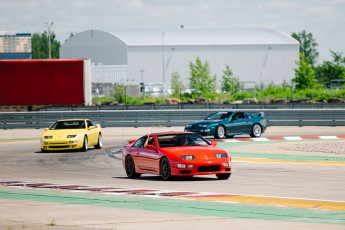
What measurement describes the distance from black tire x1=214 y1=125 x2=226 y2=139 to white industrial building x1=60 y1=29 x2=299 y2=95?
74.2 metres

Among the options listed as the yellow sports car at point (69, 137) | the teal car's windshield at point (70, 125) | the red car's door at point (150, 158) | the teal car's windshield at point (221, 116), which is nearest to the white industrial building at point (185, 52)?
the teal car's windshield at point (221, 116)

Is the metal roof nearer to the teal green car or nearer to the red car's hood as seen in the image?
the teal green car

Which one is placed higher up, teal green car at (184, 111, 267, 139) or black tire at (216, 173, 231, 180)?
teal green car at (184, 111, 267, 139)

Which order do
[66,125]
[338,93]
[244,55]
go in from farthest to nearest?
1. [244,55]
2. [338,93]
3. [66,125]

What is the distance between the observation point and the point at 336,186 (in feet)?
62.6

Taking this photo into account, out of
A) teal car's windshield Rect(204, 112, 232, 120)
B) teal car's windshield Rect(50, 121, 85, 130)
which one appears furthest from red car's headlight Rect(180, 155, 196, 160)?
teal car's windshield Rect(204, 112, 232, 120)

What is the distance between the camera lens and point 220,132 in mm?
39875

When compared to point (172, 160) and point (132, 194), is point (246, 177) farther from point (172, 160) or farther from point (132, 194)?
point (132, 194)

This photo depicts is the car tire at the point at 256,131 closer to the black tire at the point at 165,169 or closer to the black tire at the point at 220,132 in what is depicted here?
the black tire at the point at 220,132

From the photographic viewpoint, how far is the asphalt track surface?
13.6m

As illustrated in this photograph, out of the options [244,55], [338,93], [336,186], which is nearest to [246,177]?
[336,186]

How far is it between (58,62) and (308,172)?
36.1 meters

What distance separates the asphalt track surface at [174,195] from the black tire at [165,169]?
0.28m

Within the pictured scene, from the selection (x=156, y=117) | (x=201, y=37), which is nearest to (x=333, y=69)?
(x=201, y=37)
